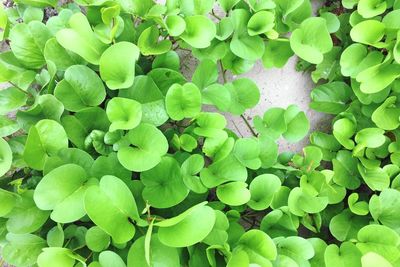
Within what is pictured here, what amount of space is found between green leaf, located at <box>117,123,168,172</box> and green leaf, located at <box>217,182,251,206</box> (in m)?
0.22

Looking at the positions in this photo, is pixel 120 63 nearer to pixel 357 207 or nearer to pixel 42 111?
pixel 42 111

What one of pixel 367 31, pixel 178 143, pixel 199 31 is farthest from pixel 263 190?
pixel 367 31

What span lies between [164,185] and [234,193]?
0.19 m

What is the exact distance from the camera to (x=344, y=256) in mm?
1015

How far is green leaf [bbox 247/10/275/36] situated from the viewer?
109 centimetres

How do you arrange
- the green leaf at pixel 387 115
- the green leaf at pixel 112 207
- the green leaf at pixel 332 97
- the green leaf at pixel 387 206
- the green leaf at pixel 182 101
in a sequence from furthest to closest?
the green leaf at pixel 332 97 < the green leaf at pixel 387 115 < the green leaf at pixel 387 206 < the green leaf at pixel 182 101 < the green leaf at pixel 112 207

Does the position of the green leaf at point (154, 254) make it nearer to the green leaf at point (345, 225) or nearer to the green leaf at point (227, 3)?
the green leaf at point (345, 225)

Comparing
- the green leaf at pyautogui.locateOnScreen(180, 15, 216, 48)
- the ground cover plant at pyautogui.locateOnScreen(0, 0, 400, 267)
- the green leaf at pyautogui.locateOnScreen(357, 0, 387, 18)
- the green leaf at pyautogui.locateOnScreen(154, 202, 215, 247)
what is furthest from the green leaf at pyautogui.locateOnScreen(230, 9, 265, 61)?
the green leaf at pyautogui.locateOnScreen(154, 202, 215, 247)

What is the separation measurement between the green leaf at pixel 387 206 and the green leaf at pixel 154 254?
23.9 inches

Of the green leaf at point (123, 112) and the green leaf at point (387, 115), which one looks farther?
the green leaf at point (387, 115)

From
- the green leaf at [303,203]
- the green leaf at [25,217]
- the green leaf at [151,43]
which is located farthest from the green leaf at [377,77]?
the green leaf at [25,217]

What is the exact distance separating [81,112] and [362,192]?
987mm

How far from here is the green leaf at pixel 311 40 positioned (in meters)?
1.11

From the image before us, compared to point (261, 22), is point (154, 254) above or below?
below
